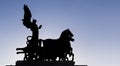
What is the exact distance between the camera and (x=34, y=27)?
15242 mm

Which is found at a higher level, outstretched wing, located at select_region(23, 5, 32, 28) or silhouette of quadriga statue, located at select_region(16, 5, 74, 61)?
outstretched wing, located at select_region(23, 5, 32, 28)

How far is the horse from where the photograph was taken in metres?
15.0

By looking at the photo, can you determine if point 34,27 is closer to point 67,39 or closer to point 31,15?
point 31,15

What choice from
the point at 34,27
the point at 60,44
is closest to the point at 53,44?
the point at 60,44

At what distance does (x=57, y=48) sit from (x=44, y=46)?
0.66 m

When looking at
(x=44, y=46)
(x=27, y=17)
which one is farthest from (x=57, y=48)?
(x=27, y=17)

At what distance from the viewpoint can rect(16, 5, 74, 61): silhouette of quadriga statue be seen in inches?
591

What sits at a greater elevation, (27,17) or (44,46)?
(27,17)

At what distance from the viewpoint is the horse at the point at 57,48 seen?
1495 centimetres

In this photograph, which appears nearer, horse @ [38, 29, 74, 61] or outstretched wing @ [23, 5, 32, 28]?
horse @ [38, 29, 74, 61]

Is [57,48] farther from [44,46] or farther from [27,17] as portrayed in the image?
[27,17]

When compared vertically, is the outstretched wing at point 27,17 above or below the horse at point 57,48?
above

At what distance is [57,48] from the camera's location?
15125 millimetres

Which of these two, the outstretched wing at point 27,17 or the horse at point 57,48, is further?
the outstretched wing at point 27,17
